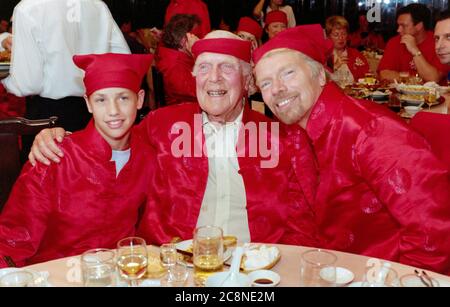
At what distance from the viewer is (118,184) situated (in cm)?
219

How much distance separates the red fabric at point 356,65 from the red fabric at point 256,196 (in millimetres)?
3503

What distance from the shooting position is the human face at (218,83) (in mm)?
2340

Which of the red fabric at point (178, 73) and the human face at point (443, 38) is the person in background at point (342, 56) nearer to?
the human face at point (443, 38)

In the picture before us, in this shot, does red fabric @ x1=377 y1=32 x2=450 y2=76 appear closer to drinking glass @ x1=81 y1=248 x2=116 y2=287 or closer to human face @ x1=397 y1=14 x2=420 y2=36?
human face @ x1=397 y1=14 x2=420 y2=36

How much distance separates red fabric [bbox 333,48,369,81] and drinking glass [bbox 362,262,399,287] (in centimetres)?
425

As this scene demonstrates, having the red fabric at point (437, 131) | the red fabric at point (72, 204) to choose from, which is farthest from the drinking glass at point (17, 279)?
the red fabric at point (437, 131)

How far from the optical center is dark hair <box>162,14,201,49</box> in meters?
4.59

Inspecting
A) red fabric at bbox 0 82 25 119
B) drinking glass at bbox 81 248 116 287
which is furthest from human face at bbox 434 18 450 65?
red fabric at bbox 0 82 25 119

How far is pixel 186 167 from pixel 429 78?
354 cm

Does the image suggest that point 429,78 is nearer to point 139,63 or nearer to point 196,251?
point 139,63

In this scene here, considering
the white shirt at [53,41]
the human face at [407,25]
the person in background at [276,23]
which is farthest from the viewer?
the person in background at [276,23]

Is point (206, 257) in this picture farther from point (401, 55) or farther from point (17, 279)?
point (401, 55)
